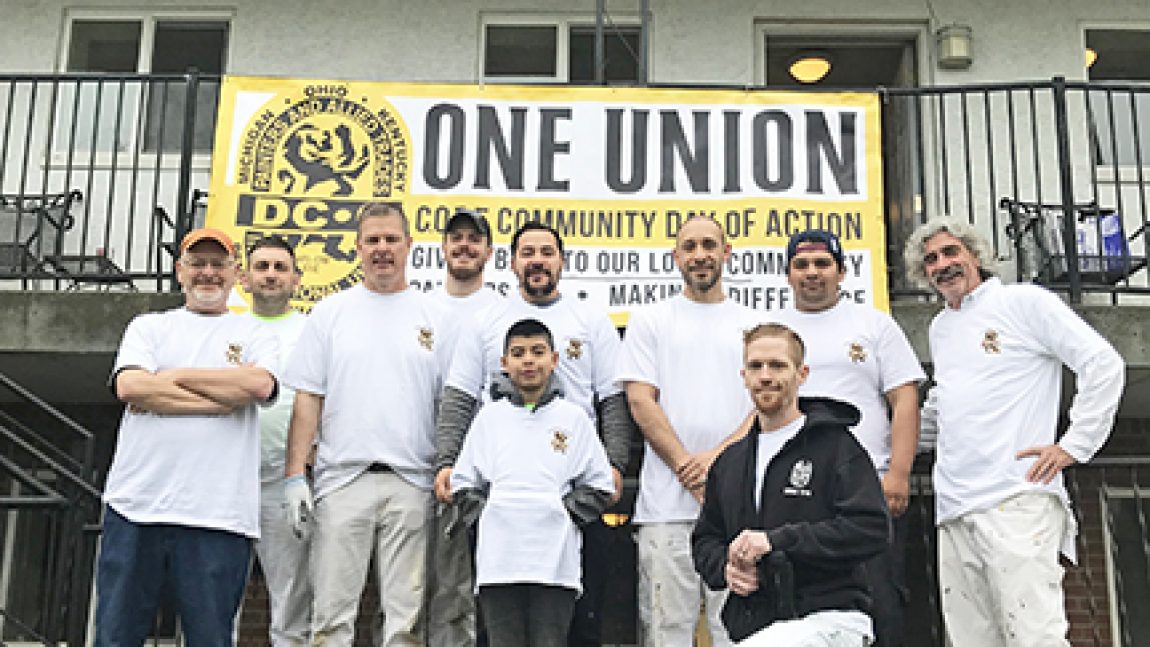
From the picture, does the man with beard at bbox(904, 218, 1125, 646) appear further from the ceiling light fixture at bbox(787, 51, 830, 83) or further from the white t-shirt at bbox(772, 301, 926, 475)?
the ceiling light fixture at bbox(787, 51, 830, 83)

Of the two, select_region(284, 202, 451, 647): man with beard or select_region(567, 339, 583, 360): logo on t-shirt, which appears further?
select_region(567, 339, 583, 360): logo on t-shirt

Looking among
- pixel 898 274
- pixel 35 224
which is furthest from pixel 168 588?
pixel 898 274

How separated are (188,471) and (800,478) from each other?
2.19 m

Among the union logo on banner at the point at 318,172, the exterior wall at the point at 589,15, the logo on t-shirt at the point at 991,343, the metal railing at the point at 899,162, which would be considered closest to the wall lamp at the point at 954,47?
the exterior wall at the point at 589,15

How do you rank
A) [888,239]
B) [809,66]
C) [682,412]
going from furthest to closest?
1. [809,66]
2. [888,239]
3. [682,412]

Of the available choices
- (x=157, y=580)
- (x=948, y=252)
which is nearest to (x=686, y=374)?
Result: (x=948, y=252)

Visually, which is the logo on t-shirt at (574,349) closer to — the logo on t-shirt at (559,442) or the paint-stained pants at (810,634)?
the logo on t-shirt at (559,442)

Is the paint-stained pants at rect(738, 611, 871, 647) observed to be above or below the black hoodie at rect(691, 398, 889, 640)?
below

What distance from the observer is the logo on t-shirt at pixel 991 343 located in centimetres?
455

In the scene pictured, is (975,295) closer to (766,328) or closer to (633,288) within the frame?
(766,328)

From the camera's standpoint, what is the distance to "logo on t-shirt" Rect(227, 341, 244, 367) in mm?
4414

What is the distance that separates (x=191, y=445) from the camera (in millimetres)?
4293

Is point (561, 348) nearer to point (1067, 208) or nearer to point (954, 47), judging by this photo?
point (1067, 208)

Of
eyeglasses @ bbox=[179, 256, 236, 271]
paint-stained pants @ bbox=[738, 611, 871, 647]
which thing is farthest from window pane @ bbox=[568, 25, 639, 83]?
paint-stained pants @ bbox=[738, 611, 871, 647]
